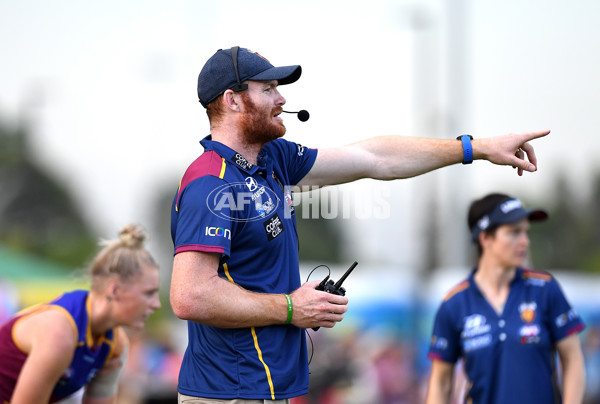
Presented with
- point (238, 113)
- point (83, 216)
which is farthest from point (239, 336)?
point (83, 216)

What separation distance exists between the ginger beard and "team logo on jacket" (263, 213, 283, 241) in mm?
373

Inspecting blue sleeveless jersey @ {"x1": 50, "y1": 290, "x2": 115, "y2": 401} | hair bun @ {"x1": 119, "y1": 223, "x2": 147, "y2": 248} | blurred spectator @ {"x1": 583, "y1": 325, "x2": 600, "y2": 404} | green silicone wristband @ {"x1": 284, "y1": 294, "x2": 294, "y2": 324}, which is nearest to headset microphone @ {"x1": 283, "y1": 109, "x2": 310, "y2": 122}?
green silicone wristband @ {"x1": 284, "y1": 294, "x2": 294, "y2": 324}

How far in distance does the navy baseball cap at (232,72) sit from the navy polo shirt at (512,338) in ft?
6.77

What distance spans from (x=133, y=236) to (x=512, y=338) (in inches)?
94.4

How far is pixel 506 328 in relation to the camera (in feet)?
15.1

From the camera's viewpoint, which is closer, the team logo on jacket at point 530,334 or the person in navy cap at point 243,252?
the person in navy cap at point 243,252

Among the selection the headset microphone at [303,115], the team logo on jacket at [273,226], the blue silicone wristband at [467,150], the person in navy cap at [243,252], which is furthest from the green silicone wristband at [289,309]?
the blue silicone wristband at [467,150]

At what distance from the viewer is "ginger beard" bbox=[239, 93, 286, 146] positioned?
3.44 m

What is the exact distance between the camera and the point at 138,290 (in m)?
4.64

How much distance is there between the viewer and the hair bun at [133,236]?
4750 mm

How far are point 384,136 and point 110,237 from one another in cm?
200

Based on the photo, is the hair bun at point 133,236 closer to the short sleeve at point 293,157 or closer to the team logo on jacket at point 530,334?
the short sleeve at point 293,157

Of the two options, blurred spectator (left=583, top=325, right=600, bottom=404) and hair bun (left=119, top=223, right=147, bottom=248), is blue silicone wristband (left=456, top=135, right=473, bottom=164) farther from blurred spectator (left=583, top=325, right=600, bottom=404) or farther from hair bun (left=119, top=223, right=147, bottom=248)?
blurred spectator (left=583, top=325, right=600, bottom=404)

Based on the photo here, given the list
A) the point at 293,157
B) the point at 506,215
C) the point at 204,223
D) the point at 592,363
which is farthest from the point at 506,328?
the point at 592,363
